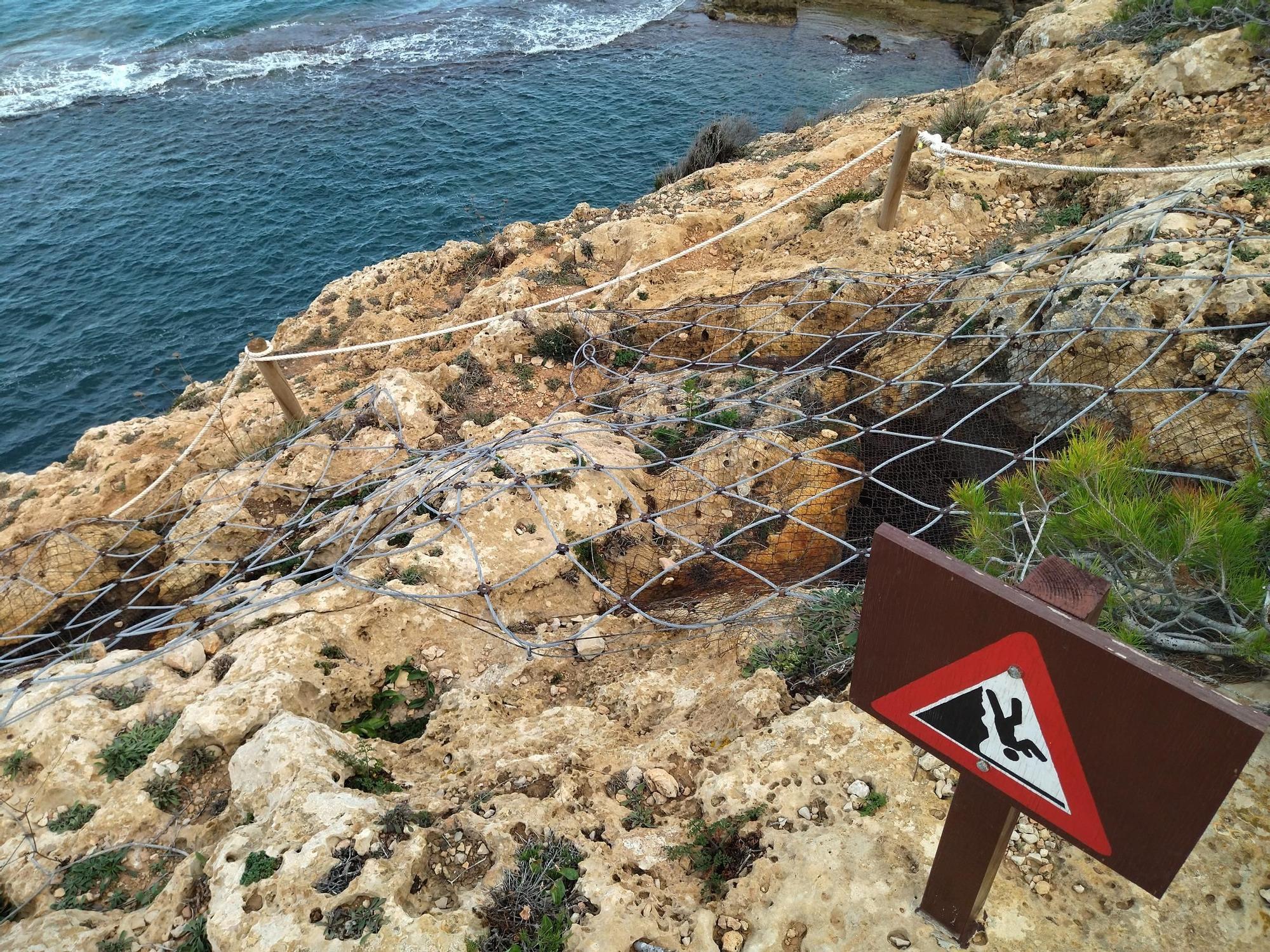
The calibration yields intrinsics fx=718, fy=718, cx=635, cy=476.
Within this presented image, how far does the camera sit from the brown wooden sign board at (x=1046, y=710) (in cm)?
137

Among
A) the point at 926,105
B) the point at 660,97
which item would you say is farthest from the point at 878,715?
the point at 660,97

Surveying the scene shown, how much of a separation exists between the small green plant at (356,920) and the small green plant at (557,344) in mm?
5915

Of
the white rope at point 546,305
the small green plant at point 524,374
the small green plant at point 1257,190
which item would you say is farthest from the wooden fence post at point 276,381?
the small green plant at point 1257,190

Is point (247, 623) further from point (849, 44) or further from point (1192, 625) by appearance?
point (849, 44)

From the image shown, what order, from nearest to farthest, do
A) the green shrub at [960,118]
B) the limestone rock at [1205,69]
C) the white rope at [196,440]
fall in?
1. the white rope at [196,440]
2. the limestone rock at [1205,69]
3. the green shrub at [960,118]

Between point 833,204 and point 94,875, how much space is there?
9047mm

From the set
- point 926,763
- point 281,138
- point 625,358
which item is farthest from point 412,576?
point 281,138

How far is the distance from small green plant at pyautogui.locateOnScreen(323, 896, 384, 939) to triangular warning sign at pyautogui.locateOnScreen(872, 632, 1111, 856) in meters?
1.86

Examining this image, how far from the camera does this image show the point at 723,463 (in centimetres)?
534

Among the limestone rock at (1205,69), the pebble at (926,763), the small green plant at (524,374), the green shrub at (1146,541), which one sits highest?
the limestone rock at (1205,69)

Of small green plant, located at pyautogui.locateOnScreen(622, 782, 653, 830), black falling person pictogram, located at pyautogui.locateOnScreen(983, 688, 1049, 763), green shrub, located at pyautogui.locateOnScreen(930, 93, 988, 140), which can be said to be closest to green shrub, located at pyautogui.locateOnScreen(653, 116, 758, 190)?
green shrub, located at pyautogui.locateOnScreen(930, 93, 988, 140)

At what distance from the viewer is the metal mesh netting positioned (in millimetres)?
4215

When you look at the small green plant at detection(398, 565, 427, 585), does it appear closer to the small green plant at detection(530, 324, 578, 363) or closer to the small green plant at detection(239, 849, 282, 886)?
the small green plant at detection(239, 849, 282, 886)

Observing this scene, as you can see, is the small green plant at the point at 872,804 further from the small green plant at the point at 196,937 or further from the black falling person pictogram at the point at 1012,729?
the small green plant at the point at 196,937
